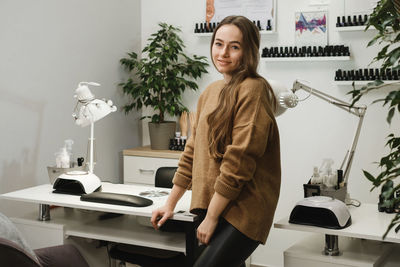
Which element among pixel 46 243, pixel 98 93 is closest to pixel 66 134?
pixel 98 93

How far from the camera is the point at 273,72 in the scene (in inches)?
162

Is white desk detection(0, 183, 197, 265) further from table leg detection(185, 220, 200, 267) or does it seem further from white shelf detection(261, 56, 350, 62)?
white shelf detection(261, 56, 350, 62)

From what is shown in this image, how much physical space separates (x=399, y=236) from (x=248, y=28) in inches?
41.9

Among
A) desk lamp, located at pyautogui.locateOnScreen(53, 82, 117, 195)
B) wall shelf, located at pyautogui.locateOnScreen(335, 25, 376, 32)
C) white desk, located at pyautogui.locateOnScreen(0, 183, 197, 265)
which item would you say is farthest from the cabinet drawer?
wall shelf, located at pyautogui.locateOnScreen(335, 25, 376, 32)

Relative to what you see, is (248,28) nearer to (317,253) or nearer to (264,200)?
(264,200)

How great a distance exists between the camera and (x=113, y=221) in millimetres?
3104

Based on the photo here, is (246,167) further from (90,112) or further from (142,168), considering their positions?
(142,168)

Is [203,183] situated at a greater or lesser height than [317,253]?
greater

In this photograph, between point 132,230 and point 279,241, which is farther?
point 279,241

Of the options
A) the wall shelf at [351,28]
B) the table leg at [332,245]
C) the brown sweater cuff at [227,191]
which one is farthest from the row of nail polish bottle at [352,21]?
the brown sweater cuff at [227,191]

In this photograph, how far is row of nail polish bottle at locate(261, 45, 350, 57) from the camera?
3764 mm

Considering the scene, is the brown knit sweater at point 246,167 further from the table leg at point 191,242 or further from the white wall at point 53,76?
the white wall at point 53,76

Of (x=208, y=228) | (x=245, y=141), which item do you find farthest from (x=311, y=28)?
(x=208, y=228)

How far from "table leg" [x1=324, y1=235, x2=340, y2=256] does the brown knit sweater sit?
1.85 ft
